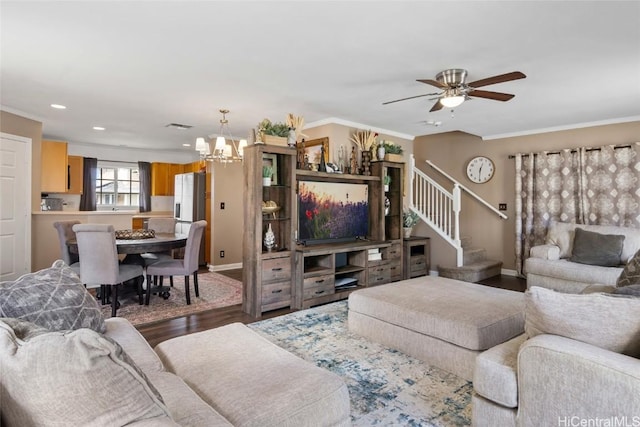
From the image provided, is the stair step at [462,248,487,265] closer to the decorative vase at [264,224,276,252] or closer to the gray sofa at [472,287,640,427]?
the decorative vase at [264,224,276,252]

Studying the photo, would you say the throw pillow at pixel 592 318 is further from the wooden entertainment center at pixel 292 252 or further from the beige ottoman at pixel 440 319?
the wooden entertainment center at pixel 292 252

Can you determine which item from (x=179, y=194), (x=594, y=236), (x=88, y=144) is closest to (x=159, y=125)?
(x=179, y=194)

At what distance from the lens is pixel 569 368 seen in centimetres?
130

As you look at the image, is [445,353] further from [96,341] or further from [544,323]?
[96,341]

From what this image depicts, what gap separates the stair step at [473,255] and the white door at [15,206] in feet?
21.2

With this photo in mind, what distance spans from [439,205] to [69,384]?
589 centimetres

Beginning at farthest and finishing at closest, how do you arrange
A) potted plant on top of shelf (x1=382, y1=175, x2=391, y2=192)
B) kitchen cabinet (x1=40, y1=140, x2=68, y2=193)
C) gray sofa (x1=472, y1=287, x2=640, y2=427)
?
1. kitchen cabinet (x1=40, y1=140, x2=68, y2=193)
2. potted plant on top of shelf (x1=382, y1=175, x2=391, y2=192)
3. gray sofa (x1=472, y1=287, x2=640, y2=427)

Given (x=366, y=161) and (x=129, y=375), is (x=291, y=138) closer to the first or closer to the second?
(x=366, y=161)

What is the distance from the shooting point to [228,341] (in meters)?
1.87

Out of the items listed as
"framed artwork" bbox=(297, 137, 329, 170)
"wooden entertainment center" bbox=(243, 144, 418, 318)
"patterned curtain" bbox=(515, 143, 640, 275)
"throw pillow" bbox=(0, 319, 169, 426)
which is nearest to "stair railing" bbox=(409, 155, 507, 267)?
A: "patterned curtain" bbox=(515, 143, 640, 275)


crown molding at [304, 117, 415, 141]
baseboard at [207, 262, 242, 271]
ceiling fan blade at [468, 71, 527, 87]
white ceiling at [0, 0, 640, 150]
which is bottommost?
baseboard at [207, 262, 242, 271]

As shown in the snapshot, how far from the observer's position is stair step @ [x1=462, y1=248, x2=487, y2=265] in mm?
5664

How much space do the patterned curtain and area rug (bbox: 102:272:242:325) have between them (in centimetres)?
457

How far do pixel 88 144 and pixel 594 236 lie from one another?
29.9 feet
